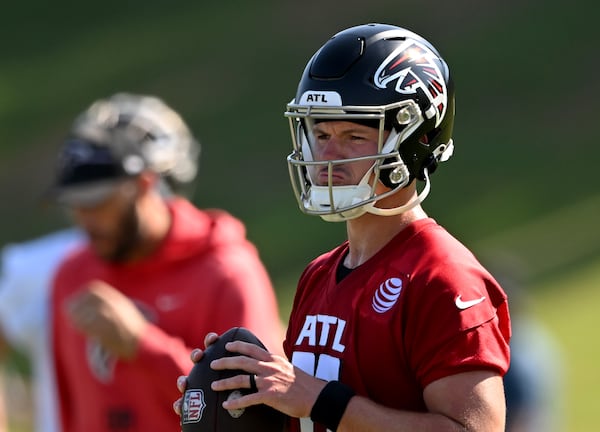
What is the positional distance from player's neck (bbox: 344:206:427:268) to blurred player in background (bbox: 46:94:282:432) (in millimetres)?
1582

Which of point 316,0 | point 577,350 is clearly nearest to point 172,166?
point 577,350

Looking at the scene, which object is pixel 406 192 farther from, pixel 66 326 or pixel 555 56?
pixel 555 56

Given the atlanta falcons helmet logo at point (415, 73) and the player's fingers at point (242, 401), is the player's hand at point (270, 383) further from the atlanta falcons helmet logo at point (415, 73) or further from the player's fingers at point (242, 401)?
the atlanta falcons helmet logo at point (415, 73)

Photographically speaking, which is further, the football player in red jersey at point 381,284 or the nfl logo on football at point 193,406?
the nfl logo on football at point 193,406

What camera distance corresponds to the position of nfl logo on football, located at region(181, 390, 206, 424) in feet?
11.6

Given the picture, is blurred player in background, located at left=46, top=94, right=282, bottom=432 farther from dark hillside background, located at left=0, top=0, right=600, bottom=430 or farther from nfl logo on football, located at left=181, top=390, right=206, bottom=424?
dark hillside background, located at left=0, top=0, right=600, bottom=430

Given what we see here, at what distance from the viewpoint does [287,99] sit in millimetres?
19453

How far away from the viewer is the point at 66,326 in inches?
236

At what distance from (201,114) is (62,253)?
12.9 m

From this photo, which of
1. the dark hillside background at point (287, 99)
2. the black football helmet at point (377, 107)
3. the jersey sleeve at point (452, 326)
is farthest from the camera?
the dark hillside background at point (287, 99)

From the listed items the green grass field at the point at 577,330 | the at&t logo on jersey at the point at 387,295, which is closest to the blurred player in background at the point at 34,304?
the at&t logo on jersey at the point at 387,295

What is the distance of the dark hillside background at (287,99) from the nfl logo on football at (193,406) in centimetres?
1001

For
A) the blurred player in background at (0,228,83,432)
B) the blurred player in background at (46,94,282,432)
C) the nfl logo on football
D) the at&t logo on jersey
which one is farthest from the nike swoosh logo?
the blurred player in background at (0,228,83,432)

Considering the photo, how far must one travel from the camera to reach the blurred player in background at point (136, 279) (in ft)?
17.7
